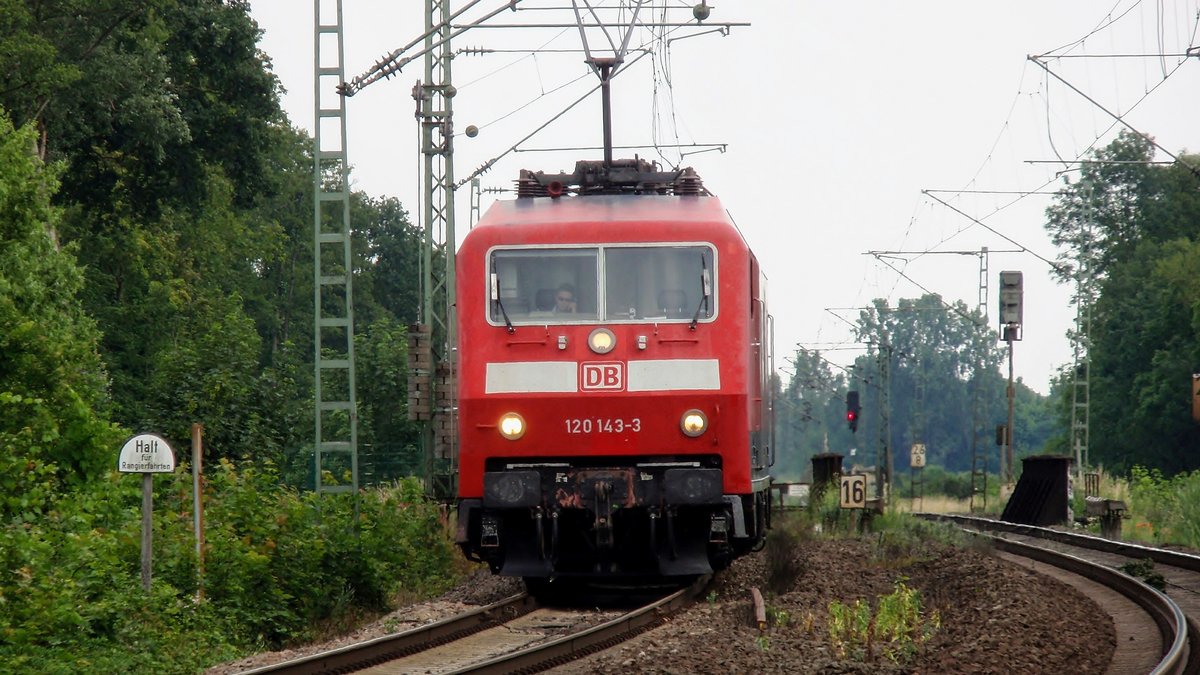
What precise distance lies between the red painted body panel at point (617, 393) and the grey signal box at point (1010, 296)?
24684 millimetres

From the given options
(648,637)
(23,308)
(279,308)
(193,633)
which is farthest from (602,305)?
(279,308)

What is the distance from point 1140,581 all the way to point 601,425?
20.5ft

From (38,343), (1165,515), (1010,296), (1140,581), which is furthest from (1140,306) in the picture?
(38,343)

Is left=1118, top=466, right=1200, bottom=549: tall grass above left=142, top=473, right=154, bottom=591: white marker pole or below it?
below

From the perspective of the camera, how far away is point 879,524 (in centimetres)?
2364

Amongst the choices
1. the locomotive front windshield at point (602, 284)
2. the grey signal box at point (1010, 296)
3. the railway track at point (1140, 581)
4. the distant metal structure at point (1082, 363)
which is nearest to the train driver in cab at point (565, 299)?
the locomotive front windshield at point (602, 284)

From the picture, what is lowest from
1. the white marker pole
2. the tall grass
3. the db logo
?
the tall grass

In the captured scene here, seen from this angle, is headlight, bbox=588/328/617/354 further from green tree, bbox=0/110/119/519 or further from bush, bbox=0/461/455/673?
green tree, bbox=0/110/119/519

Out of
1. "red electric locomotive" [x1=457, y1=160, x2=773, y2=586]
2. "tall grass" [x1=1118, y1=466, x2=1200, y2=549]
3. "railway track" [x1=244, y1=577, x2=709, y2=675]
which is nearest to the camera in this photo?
"railway track" [x1=244, y1=577, x2=709, y2=675]

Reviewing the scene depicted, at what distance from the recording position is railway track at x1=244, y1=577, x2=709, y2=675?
A: 398 inches

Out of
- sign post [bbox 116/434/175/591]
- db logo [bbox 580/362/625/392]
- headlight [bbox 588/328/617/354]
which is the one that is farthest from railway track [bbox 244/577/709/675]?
sign post [bbox 116/434/175/591]

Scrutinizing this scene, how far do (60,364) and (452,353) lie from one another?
25.0 ft

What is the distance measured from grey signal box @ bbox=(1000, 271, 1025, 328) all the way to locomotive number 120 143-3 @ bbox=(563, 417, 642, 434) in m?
25.2

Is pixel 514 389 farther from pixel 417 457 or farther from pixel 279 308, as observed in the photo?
pixel 279 308
